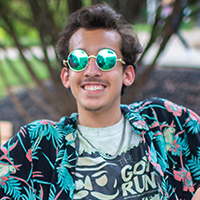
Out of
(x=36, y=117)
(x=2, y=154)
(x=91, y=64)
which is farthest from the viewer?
(x=36, y=117)

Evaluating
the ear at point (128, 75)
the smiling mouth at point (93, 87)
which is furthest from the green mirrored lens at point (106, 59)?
the ear at point (128, 75)

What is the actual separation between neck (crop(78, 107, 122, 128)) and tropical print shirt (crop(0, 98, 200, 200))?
0.28 feet

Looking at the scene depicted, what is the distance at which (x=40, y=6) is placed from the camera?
10.5ft

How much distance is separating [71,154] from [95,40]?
2.64 ft

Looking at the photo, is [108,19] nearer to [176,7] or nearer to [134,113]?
[134,113]

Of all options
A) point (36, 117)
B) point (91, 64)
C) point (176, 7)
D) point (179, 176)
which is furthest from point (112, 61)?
point (36, 117)

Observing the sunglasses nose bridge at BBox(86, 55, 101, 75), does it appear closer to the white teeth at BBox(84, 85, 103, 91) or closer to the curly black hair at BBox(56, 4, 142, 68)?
the white teeth at BBox(84, 85, 103, 91)

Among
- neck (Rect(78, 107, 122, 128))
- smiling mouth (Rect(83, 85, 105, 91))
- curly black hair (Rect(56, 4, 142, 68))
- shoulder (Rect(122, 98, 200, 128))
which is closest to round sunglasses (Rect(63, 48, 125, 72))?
smiling mouth (Rect(83, 85, 105, 91))

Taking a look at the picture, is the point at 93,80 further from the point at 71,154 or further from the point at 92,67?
the point at 71,154

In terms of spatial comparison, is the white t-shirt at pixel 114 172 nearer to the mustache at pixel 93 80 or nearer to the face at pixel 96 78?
the face at pixel 96 78

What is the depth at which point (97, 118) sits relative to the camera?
6.45ft

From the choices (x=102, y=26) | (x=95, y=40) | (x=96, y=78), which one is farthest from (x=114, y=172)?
(x=102, y=26)

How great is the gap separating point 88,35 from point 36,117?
3779 millimetres

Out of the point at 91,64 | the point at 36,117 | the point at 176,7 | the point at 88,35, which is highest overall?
the point at 176,7
